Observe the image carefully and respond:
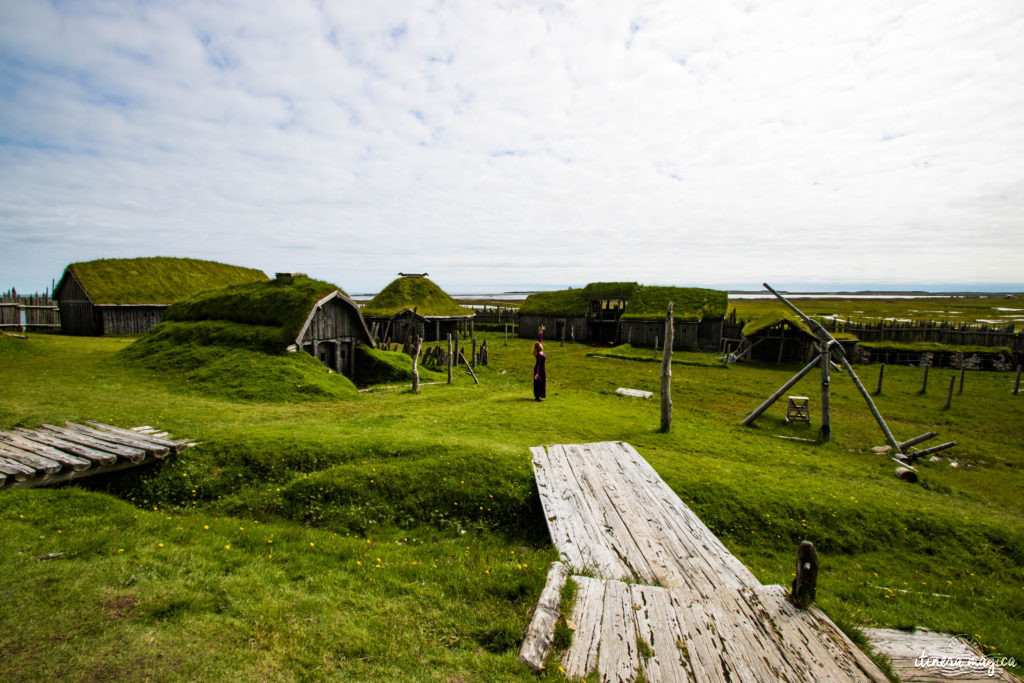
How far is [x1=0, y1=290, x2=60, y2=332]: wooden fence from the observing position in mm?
30344

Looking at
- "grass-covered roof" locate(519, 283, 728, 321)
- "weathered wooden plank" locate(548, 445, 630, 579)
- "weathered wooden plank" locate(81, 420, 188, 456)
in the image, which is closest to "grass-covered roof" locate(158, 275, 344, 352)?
"weathered wooden plank" locate(81, 420, 188, 456)

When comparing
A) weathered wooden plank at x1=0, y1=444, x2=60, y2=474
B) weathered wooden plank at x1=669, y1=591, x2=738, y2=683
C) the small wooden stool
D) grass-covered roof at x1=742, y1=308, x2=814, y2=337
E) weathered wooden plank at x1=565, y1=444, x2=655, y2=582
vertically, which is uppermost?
grass-covered roof at x1=742, y1=308, x2=814, y2=337

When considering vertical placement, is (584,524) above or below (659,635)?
below

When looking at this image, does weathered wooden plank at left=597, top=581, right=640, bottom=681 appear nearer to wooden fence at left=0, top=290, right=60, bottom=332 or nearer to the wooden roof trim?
the wooden roof trim

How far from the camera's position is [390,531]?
770 centimetres

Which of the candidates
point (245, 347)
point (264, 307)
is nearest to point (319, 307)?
point (264, 307)

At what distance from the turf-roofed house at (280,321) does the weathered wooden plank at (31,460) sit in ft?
38.9

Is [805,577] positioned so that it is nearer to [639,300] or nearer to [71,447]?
[71,447]

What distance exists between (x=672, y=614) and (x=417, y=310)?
36.1 m

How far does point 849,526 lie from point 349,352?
71.4ft

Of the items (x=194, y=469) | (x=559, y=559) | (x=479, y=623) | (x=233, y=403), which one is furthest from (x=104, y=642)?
(x=233, y=403)

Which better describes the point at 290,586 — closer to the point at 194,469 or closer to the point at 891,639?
the point at 194,469

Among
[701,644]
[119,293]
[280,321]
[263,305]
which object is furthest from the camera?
[119,293]

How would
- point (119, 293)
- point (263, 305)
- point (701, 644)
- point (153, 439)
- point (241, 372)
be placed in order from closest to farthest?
point (701, 644) < point (153, 439) < point (241, 372) < point (263, 305) < point (119, 293)
